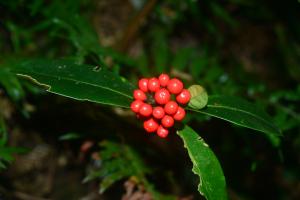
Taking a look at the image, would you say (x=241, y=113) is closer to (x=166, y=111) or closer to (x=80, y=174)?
(x=166, y=111)

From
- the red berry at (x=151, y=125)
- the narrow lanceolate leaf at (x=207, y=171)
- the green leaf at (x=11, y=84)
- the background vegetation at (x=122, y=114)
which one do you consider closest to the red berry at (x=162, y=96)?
the red berry at (x=151, y=125)

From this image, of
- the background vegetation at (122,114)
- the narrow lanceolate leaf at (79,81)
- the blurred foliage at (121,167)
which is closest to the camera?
the narrow lanceolate leaf at (79,81)

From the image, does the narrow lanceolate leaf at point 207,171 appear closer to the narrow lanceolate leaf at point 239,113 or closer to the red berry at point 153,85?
the narrow lanceolate leaf at point 239,113

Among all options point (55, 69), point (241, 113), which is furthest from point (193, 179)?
point (55, 69)

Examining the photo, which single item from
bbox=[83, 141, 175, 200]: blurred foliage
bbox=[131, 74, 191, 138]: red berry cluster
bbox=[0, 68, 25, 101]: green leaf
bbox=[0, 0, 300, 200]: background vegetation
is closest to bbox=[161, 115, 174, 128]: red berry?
bbox=[131, 74, 191, 138]: red berry cluster

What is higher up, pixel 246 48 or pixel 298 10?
pixel 298 10

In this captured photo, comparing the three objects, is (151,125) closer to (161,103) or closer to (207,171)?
(161,103)
